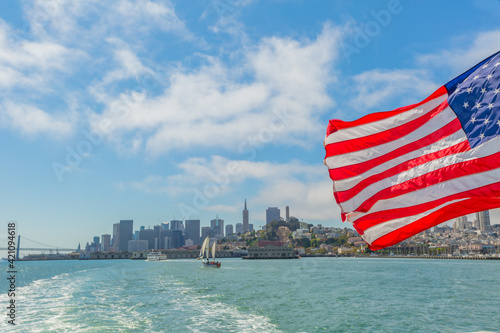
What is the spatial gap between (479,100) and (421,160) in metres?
1.42

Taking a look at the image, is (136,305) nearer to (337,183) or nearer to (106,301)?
(106,301)

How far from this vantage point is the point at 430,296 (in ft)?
118

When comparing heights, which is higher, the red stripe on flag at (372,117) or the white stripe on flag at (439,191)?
the red stripe on flag at (372,117)

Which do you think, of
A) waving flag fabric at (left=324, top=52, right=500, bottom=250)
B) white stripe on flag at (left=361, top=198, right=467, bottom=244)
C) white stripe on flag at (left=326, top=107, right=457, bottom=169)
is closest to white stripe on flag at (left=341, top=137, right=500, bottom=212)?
waving flag fabric at (left=324, top=52, right=500, bottom=250)

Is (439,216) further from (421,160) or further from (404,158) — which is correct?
(404,158)

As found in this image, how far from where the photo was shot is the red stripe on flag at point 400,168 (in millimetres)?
6879

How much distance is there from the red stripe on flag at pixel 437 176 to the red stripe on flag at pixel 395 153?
1.97 ft

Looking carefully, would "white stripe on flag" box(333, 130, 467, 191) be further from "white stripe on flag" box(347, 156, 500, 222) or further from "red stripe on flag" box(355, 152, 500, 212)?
"white stripe on flag" box(347, 156, 500, 222)

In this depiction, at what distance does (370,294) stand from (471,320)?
14.3 meters

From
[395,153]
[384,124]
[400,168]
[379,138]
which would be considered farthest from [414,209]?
[384,124]

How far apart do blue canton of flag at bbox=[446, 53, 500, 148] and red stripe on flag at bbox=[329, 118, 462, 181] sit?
0.23 meters

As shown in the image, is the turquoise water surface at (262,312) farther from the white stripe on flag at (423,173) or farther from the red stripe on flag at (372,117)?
the red stripe on flag at (372,117)

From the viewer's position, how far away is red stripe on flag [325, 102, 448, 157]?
7387 millimetres

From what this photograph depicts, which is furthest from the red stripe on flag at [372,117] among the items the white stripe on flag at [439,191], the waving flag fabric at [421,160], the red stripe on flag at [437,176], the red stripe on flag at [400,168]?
the white stripe on flag at [439,191]
